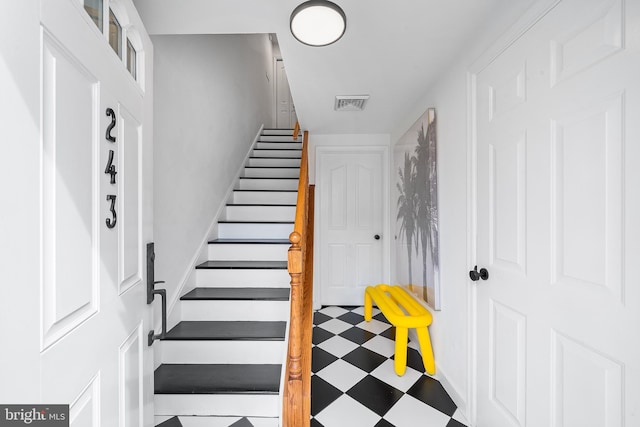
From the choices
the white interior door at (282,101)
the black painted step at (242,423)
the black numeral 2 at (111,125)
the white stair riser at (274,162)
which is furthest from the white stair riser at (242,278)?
the white interior door at (282,101)

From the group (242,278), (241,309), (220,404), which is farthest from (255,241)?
(220,404)

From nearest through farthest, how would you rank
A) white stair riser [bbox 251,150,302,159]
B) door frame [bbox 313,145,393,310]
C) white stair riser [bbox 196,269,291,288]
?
white stair riser [bbox 196,269,291,288], door frame [bbox 313,145,393,310], white stair riser [bbox 251,150,302,159]

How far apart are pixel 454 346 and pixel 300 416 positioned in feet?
3.87

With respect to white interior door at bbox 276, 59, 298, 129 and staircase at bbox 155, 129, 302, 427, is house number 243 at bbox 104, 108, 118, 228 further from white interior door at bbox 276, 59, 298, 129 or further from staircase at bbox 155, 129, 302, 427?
white interior door at bbox 276, 59, 298, 129

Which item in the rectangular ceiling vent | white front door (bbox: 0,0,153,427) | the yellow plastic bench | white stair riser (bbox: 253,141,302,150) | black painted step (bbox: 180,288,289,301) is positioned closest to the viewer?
white front door (bbox: 0,0,153,427)

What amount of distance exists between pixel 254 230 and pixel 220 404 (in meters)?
1.49

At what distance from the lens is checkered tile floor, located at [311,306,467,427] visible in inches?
64.9

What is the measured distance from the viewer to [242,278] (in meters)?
2.16

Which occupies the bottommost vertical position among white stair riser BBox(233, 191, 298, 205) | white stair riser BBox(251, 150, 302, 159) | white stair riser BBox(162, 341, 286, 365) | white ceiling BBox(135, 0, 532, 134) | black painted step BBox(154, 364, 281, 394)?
black painted step BBox(154, 364, 281, 394)

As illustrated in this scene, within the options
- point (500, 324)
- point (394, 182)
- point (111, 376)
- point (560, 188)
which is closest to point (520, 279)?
point (500, 324)

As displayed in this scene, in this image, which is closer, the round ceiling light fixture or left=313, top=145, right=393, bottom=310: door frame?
the round ceiling light fixture

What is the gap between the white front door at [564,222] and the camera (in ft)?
2.68

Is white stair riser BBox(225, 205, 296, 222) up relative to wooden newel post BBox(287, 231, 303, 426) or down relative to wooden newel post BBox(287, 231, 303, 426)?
up

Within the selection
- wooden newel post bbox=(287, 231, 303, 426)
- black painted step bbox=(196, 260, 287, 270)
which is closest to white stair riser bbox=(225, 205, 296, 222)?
black painted step bbox=(196, 260, 287, 270)
